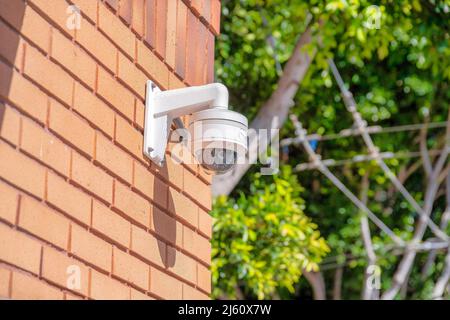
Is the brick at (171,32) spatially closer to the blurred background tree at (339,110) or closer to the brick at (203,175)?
the brick at (203,175)

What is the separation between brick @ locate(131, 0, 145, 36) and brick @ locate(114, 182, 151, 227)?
0.59 metres

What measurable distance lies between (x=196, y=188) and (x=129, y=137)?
0.70 meters

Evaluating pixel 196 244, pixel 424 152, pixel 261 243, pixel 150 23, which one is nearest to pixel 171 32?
pixel 150 23

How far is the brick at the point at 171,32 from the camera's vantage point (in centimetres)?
405

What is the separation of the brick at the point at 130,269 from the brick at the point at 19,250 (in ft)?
1.65

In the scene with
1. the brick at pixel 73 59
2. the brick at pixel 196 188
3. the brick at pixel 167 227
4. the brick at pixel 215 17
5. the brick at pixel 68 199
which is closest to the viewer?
the brick at pixel 68 199

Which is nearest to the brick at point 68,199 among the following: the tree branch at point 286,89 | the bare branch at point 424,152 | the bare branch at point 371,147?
the tree branch at point 286,89

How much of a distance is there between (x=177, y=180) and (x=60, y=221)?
1007mm

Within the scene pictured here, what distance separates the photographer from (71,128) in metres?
3.21

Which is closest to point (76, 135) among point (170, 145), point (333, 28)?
point (170, 145)

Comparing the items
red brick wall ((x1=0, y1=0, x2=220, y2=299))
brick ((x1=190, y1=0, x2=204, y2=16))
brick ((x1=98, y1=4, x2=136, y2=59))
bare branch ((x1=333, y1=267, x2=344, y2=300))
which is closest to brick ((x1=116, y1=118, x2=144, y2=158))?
red brick wall ((x1=0, y1=0, x2=220, y2=299))

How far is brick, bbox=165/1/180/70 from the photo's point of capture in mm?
4047

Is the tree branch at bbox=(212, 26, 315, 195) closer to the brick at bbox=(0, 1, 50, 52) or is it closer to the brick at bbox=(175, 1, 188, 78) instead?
the brick at bbox=(175, 1, 188, 78)
